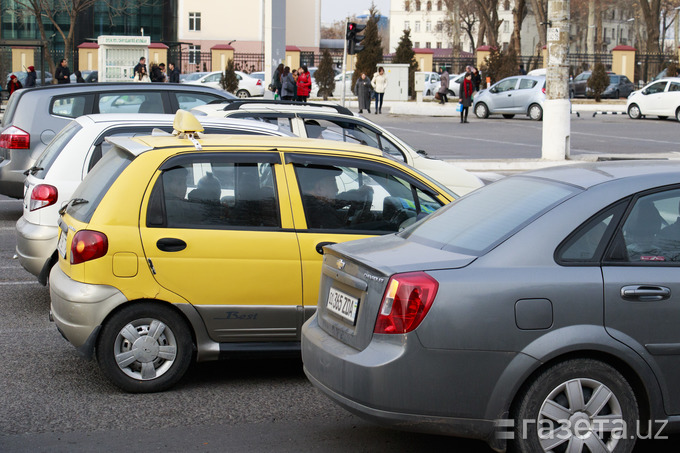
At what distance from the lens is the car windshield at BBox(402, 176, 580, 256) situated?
4.40 meters

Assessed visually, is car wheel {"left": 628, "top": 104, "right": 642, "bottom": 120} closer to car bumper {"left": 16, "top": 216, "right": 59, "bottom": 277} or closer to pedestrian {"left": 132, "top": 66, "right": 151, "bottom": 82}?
pedestrian {"left": 132, "top": 66, "right": 151, "bottom": 82}

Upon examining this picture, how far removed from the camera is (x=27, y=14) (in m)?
69.9

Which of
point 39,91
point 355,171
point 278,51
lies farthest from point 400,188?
point 278,51

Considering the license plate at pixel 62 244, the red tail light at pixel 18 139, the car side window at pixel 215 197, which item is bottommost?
the license plate at pixel 62 244

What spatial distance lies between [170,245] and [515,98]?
104 feet

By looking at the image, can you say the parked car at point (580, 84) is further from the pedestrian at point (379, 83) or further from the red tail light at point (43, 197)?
the red tail light at point (43, 197)

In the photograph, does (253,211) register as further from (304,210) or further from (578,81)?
(578,81)

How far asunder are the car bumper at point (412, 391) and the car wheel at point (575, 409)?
190 millimetres

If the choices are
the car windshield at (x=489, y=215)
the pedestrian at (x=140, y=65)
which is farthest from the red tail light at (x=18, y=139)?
the pedestrian at (x=140, y=65)

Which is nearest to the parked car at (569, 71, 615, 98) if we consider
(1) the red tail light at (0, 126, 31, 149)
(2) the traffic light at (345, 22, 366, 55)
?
(2) the traffic light at (345, 22, 366, 55)

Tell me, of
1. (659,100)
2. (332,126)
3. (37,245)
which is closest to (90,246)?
(37,245)

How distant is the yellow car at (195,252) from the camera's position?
5.55 meters

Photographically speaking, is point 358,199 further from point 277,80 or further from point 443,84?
point 443,84

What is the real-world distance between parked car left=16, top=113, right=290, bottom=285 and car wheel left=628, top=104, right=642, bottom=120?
3091 centimetres
